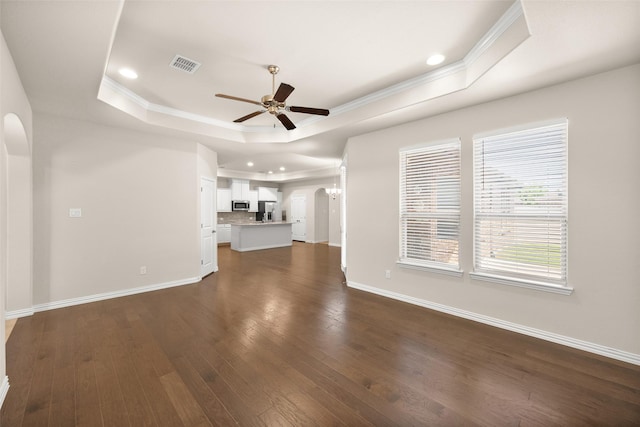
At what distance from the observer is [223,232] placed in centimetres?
1027

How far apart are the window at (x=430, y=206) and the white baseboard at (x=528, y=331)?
521 millimetres

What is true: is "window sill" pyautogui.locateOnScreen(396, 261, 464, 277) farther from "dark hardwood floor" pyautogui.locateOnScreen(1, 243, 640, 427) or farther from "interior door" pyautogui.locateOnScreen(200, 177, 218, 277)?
"interior door" pyautogui.locateOnScreen(200, 177, 218, 277)

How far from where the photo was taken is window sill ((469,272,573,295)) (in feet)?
9.03

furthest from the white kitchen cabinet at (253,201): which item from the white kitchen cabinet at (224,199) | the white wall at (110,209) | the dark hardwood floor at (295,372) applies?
the dark hardwood floor at (295,372)

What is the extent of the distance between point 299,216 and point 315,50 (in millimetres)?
8896

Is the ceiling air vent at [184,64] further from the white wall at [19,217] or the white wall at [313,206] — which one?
the white wall at [313,206]

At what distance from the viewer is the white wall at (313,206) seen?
10.4 meters

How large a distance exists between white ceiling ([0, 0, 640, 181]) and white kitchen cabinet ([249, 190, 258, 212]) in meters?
6.89

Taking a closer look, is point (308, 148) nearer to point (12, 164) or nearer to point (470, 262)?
point (470, 262)

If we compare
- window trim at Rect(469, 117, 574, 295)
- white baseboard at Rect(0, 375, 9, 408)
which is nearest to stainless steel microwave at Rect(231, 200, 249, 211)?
white baseboard at Rect(0, 375, 9, 408)

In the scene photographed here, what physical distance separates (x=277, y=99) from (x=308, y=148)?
2993mm

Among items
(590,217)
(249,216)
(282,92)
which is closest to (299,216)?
(249,216)

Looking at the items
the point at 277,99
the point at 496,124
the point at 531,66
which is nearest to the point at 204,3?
the point at 277,99

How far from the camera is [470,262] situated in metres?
3.41
